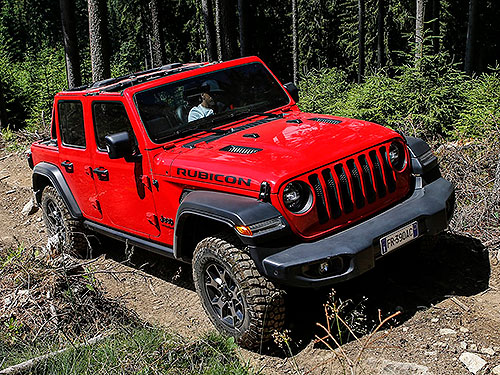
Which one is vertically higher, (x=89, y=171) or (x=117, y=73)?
(x=89, y=171)

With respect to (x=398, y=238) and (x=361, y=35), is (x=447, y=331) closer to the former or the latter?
(x=398, y=238)

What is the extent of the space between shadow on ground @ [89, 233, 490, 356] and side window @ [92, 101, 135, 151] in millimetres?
1295

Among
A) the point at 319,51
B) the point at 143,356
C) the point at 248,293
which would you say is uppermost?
the point at 248,293

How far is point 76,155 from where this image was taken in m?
6.66

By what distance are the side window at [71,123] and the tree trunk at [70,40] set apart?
8065 millimetres

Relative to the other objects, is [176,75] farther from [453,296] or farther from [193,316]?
[453,296]

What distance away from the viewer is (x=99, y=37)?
12.6 metres

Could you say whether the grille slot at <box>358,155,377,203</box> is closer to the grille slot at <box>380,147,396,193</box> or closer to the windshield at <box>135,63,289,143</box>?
the grille slot at <box>380,147,396,193</box>

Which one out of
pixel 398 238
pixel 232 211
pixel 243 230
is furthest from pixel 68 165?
pixel 398 238

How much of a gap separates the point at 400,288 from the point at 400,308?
38 centimetres

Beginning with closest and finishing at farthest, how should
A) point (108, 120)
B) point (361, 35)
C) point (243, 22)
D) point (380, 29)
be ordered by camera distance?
1. point (108, 120)
2. point (243, 22)
3. point (380, 29)
4. point (361, 35)

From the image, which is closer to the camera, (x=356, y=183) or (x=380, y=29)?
(x=356, y=183)

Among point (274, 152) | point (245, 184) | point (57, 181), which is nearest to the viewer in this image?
point (245, 184)

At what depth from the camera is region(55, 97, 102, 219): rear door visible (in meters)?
6.50
